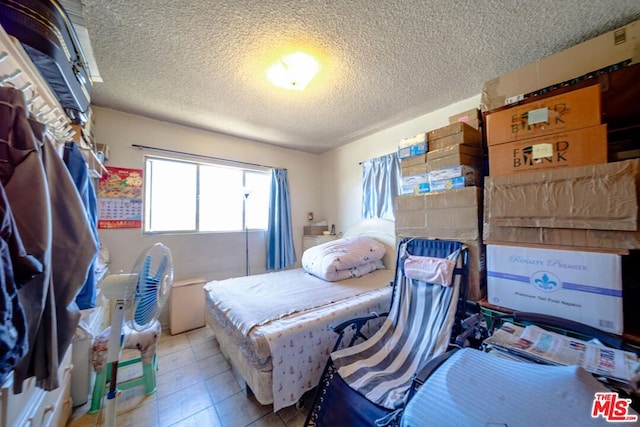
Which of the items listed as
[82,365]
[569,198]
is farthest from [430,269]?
[82,365]

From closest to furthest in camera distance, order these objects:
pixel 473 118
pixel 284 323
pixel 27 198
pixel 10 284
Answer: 1. pixel 10 284
2. pixel 27 198
3. pixel 284 323
4. pixel 473 118

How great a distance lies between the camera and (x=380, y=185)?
3064 millimetres

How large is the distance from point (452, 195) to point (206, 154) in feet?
9.61

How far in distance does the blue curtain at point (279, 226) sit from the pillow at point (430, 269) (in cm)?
226

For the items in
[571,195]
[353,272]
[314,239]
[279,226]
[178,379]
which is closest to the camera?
[571,195]

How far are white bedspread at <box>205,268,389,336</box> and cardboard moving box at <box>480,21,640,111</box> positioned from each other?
1865mm

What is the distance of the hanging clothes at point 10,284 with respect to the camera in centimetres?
48

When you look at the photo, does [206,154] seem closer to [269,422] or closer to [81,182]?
[81,182]

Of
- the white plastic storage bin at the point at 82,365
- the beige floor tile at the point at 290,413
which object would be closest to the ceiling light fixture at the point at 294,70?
the white plastic storage bin at the point at 82,365

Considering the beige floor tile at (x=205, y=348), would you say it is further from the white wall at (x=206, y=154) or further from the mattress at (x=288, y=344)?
the white wall at (x=206, y=154)

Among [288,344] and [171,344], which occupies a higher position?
[288,344]

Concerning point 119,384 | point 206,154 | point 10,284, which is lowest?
point 119,384

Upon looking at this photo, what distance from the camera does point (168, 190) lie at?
2.88 meters

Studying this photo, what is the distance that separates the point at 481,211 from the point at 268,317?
5.18ft
